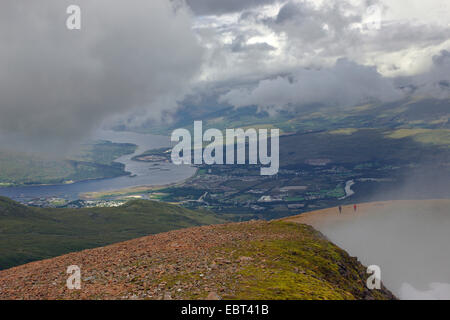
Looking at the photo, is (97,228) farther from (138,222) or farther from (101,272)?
(101,272)

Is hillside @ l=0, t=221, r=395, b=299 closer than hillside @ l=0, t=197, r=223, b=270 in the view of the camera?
Yes

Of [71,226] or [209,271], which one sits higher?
[71,226]

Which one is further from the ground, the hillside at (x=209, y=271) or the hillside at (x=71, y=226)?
the hillside at (x=71, y=226)

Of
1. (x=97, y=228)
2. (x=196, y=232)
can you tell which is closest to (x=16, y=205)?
(x=97, y=228)

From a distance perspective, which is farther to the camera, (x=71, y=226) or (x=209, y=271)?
(x=71, y=226)

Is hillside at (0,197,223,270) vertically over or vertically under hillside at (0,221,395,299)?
over
